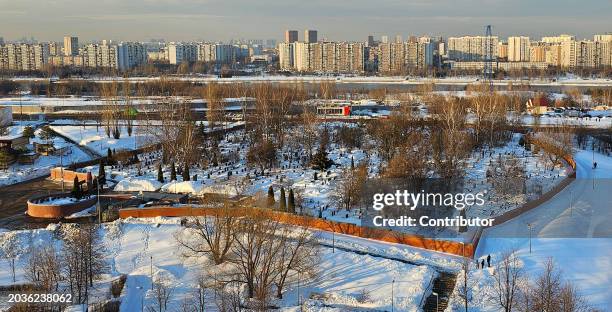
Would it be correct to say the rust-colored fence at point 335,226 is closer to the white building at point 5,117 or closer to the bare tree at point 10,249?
the bare tree at point 10,249

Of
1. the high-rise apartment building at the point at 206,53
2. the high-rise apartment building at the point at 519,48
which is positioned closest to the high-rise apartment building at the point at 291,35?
the high-rise apartment building at the point at 206,53

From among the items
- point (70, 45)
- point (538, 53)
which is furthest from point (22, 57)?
point (538, 53)

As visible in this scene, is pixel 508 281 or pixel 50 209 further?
pixel 50 209

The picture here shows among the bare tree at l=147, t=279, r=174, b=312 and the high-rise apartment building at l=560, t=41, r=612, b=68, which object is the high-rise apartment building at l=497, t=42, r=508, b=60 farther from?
the bare tree at l=147, t=279, r=174, b=312

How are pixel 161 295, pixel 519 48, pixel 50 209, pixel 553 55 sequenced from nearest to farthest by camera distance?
pixel 161 295 < pixel 50 209 < pixel 553 55 < pixel 519 48

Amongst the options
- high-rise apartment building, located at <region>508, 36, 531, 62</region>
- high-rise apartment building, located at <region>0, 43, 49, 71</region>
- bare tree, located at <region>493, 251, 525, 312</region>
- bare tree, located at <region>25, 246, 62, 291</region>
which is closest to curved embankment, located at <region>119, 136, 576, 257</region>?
bare tree, located at <region>493, 251, 525, 312</region>

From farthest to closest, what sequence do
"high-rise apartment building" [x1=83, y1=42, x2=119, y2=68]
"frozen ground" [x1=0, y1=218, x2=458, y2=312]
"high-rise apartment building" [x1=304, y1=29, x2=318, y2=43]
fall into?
1. "high-rise apartment building" [x1=304, y1=29, x2=318, y2=43]
2. "high-rise apartment building" [x1=83, y1=42, x2=119, y2=68]
3. "frozen ground" [x1=0, y1=218, x2=458, y2=312]

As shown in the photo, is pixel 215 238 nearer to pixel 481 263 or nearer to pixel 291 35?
pixel 481 263
